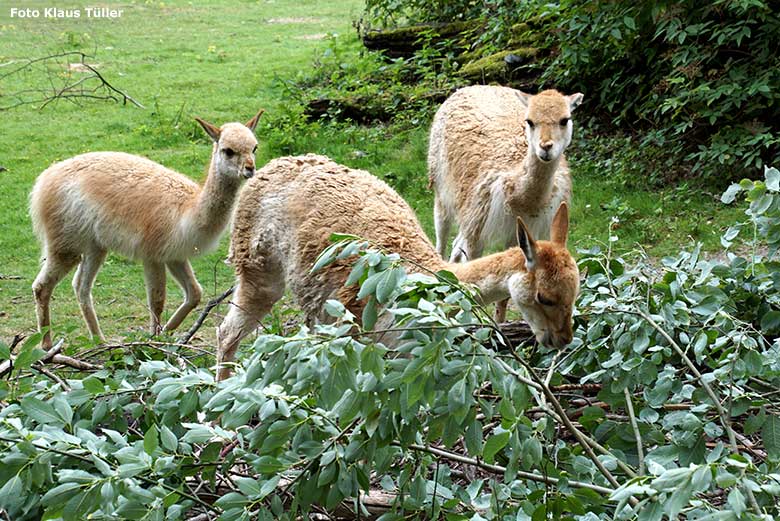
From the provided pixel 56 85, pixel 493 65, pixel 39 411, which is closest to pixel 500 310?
pixel 39 411

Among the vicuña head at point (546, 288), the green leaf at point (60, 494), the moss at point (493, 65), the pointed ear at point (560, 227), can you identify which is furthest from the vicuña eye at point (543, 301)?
the moss at point (493, 65)

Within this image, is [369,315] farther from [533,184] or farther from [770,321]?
[533,184]

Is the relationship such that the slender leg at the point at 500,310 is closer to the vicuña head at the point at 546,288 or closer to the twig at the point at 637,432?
the vicuña head at the point at 546,288

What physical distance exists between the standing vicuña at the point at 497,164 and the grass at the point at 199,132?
39.4 inches

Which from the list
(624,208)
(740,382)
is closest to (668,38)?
(624,208)

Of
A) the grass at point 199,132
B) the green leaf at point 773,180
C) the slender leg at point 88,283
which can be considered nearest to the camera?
the green leaf at point 773,180

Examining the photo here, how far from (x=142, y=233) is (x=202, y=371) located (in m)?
4.43

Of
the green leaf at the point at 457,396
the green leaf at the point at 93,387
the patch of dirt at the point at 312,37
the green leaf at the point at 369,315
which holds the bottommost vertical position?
the patch of dirt at the point at 312,37

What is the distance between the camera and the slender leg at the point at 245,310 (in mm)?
5438

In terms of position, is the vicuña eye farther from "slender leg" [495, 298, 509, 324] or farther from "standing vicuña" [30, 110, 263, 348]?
"standing vicuña" [30, 110, 263, 348]

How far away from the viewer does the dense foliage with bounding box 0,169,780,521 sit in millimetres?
2504

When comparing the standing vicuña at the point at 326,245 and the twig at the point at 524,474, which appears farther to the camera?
the standing vicuña at the point at 326,245

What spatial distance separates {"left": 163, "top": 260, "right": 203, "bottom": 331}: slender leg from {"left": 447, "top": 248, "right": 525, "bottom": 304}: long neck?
3444 millimetres

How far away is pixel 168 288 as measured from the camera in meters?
8.89
